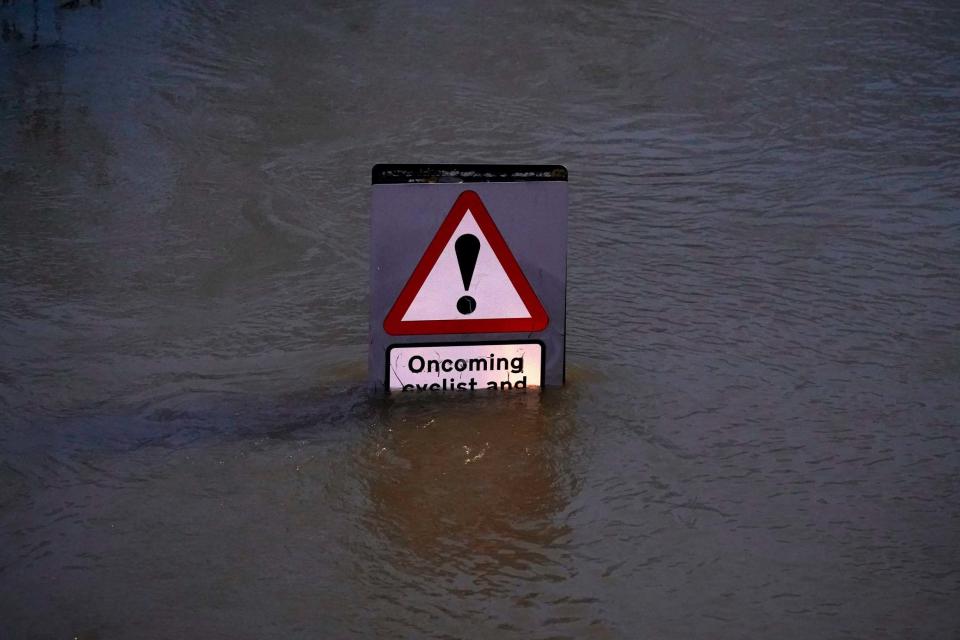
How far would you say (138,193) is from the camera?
5480 mm

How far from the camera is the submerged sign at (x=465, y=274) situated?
3533mm

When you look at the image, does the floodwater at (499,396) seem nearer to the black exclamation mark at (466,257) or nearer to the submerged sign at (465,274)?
the submerged sign at (465,274)

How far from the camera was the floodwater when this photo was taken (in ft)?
8.79

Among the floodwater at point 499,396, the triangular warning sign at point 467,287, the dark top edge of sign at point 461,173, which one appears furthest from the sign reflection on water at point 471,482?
the dark top edge of sign at point 461,173

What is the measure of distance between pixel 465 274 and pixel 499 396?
13.7 inches

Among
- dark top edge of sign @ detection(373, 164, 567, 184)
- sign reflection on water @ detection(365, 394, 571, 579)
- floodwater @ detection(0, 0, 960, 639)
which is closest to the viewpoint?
floodwater @ detection(0, 0, 960, 639)

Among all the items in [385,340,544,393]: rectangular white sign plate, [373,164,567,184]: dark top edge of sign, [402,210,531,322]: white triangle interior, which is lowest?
[385,340,544,393]: rectangular white sign plate

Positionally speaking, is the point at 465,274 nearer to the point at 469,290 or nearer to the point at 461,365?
the point at 469,290

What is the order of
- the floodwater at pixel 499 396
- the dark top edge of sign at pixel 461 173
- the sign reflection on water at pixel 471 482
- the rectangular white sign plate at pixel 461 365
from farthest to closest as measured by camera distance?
the rectangular white sign plate at pixel 461 365, the dark top edge of sign at pixel 461 173, the sign reflection on water at pixel 471 482, the floodwater at pixel 499 396

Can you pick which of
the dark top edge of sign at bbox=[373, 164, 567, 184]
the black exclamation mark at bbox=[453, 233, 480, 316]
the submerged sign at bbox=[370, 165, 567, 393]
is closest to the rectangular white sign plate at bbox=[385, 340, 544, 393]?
the submerged sign at bbox=[370, 165, 567, 393]

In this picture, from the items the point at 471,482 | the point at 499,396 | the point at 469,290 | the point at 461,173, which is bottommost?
the point at 471,482

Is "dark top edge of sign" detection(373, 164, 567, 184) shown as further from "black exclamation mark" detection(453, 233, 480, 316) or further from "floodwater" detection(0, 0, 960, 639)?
"floodwater" detection(0, 0, 960, 639)

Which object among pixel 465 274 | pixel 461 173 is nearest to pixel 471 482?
pixel 465 274

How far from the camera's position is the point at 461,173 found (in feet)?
11.6
